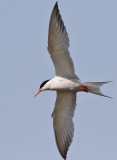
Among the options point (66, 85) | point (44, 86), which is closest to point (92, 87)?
point (66, 85)

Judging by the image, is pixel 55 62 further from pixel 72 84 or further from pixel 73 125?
pixel 73 125

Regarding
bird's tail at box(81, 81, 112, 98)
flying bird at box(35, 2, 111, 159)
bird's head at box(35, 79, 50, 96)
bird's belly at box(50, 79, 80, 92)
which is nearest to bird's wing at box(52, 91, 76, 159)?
flying bird at box(35, 2, 111, 159)

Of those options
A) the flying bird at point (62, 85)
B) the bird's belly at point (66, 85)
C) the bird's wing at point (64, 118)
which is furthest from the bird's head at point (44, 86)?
the bird's wing at point (64, 118)

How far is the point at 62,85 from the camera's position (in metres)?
10.6

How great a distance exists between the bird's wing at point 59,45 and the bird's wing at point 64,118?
0.85m

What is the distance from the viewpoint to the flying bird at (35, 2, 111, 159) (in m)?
10.3

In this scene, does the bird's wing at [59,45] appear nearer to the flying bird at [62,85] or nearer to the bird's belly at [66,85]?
the flying bird at [62,85]

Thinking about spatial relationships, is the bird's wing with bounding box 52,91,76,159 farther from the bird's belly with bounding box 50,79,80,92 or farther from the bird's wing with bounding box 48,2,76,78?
the bird's wing with bounding box 48,2,76,78

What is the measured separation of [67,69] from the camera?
1070cm

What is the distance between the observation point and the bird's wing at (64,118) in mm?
11195

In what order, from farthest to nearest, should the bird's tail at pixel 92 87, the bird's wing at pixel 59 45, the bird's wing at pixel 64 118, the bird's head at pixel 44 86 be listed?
the bird's wing at pixel 64 118, the bird's head at pixel 44 86, the bird's tail at pixel 92 87, the bird's wing at pixel 59 45

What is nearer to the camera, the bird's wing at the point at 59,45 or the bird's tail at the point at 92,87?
the bird's wing at the point at 59,45

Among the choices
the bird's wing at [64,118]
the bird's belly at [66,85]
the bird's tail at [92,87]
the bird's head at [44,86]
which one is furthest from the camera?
the bird's wing at [64,118]

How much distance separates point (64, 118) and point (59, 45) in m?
2.23
